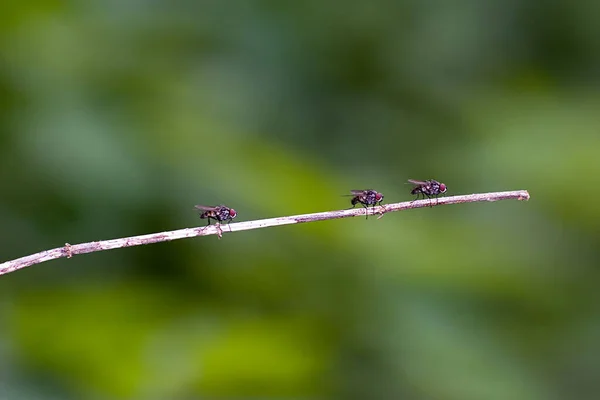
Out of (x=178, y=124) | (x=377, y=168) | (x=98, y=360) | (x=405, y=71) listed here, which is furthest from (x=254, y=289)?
(x=405, y=71)

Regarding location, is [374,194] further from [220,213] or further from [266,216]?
[266,216]

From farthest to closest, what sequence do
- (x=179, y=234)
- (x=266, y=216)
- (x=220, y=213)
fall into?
(x=266, y=216), (x=220, y=213), (x=179, y=234)

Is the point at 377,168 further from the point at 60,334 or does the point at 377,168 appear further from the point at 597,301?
the point at 60,334

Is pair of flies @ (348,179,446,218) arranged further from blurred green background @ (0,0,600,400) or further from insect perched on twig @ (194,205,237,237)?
blurred green background @ (0,0,600,400)

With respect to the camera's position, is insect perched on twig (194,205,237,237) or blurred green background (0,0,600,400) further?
blurred green background (0,0,600,400)

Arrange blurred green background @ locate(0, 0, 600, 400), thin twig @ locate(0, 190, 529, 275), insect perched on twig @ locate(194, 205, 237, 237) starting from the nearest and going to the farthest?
1. thin twig @ locate(0, 190, 529, 275)
2. insect perched on twig @ locate(194, 205, 237, 237)
3. blurred green background @ locate(0, 0, 600, 400)

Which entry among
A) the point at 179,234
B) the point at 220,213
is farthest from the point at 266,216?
the point at 179,234

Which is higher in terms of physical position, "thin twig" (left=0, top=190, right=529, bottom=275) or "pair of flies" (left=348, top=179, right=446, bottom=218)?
"pair of flies" (left=348, top=179, right=446, bottom=218)

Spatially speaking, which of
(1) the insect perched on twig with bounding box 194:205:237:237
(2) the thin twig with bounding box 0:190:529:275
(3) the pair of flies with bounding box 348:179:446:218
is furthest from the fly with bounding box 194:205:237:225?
(2) the thin twig with bounding box 0:190:529:275

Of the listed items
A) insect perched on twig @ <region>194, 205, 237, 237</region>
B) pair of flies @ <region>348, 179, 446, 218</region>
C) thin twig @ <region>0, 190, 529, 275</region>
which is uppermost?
pair of flies @ <region>348, 179, 446, 218</region>
